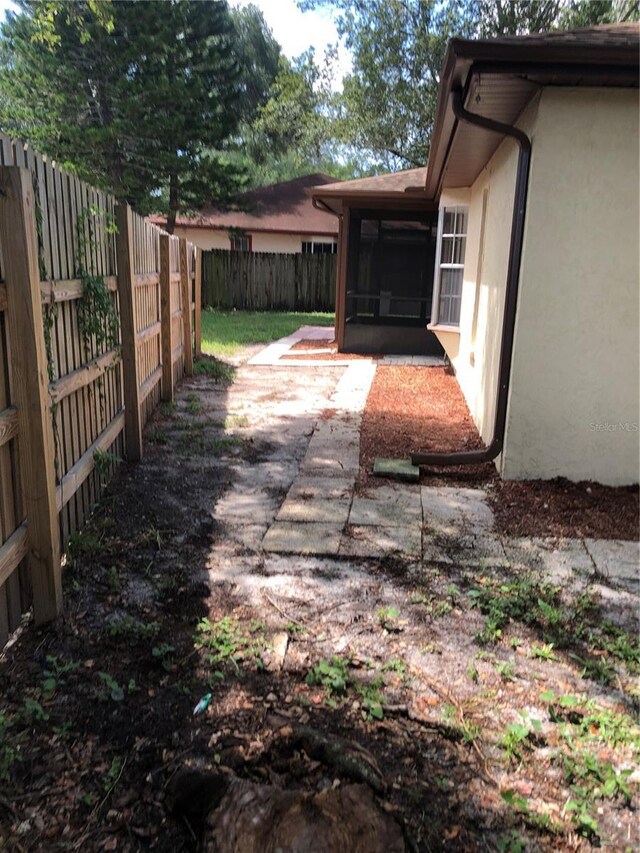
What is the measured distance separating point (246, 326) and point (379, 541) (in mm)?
14192

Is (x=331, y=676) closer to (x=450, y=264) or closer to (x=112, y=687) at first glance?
(x=112, y=687)

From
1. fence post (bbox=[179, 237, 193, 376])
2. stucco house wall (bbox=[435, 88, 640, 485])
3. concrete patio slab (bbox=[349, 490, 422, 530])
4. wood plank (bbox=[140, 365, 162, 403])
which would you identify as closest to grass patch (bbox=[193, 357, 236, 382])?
fence post (bbox=[179, 237, 193, 376])

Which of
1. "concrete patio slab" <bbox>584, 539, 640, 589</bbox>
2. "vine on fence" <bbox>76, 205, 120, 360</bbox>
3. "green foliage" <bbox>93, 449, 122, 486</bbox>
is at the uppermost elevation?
"vine on fence" <bbox>76, 205, 120, 360</bbox>

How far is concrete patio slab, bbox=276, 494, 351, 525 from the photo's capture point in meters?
4.52

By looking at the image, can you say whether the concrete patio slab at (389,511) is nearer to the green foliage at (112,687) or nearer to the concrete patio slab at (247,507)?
the concrete patio slab at (247,507)

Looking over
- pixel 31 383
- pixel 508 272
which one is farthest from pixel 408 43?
pixel 31 383

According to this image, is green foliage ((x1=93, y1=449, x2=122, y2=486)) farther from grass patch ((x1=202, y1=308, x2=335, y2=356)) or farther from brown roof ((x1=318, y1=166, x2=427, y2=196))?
brown roof ((x1=318, y1=166, x2=427, y2=196))

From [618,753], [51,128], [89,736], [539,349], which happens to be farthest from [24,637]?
[51,128]

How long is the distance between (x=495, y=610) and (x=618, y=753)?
100 centimetres

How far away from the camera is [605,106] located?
4535mm

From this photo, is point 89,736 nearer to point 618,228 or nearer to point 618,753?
point 618,753

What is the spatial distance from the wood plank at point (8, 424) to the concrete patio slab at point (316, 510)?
2068 mm

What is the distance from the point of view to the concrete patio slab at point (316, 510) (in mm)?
4520

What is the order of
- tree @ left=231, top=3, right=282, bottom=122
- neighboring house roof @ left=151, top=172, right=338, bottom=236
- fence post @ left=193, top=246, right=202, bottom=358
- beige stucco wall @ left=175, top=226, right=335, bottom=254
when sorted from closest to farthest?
1. fence post @ left=193, top=246, right=202, bottom=358
2. neighboring house roof @ left=151, top=172, right=338, bottom=236
3. beige stucco wall @ left=175, top=226, right=335, bottom=254
4. tree @ left=231, top=3, right=282, bottom=122
